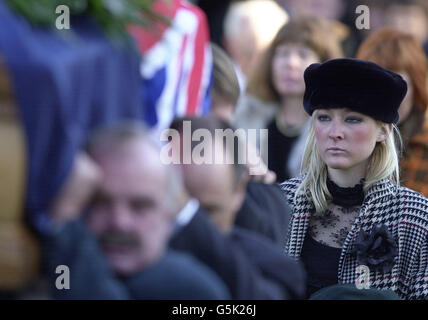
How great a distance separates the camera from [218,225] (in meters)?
2.91

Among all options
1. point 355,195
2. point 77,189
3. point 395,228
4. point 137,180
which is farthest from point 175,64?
point 395,228

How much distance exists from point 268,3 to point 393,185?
2.96 feet

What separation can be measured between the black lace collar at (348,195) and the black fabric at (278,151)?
16cm

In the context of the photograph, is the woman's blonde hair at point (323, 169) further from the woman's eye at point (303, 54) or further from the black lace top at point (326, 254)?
the woman's eye at point (303, 54)

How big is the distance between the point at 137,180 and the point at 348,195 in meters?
0.92

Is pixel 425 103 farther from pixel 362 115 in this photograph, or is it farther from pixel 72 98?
pixel 72 98

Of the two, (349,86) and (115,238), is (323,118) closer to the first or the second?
(349,86)

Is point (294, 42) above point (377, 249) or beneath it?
above

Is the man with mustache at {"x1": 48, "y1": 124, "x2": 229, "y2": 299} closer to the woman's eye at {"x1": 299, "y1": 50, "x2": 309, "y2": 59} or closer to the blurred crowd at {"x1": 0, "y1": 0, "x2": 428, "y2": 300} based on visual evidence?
the blurred crowd at {"x1": 0, "y1": 0, "x2": 428, "y2": 300}

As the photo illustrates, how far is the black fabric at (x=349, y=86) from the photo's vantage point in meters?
3.33

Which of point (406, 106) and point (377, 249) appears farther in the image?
point (406, 106)

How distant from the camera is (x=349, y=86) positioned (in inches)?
131

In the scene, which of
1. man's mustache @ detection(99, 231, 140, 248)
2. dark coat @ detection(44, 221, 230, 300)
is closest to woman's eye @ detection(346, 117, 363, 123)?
dark coat @ detection(44, 221, 230, 300)

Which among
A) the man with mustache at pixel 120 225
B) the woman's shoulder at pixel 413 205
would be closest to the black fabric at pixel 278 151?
the woman's shoulder at pixel 413 205
